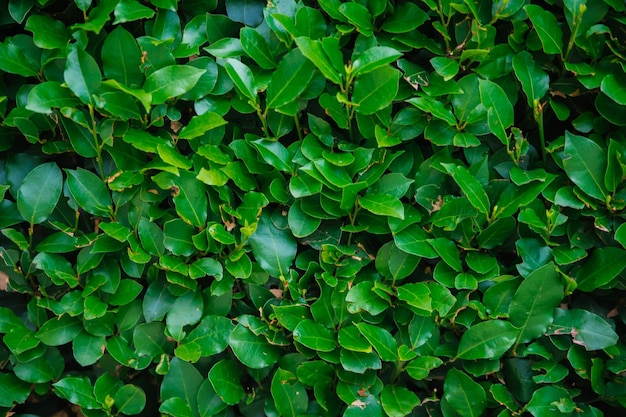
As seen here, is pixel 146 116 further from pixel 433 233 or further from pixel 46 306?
pixel 433 233

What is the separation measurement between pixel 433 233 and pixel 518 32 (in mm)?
509

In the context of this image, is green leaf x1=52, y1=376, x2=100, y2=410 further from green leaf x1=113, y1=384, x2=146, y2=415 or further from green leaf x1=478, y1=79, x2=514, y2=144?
green leaf x1=478, y1=79, x2=514, y2=144

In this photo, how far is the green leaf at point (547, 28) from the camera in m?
1.33

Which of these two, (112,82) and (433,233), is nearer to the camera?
(112,82)

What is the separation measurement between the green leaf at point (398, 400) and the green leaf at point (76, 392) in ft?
2.21

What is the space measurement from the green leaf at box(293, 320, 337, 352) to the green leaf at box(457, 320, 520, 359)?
0.31 metres

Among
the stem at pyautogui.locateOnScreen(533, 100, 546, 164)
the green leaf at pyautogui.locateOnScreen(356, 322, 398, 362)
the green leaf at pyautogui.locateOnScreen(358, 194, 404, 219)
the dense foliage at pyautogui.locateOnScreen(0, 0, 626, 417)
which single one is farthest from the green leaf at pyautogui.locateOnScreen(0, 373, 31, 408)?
the stem at pyautogui.locateOnScreen(533, 100, 546, 164)

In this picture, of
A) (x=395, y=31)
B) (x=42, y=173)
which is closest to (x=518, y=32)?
(x=395, y=31)

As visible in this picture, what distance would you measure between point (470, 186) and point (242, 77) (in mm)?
562

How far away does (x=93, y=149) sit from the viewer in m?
1.36

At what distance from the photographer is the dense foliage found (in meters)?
1.34

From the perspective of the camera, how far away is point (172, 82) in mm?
1300

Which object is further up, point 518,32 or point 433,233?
point 518,32

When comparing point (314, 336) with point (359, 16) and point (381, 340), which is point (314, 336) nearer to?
point (381, 340)
